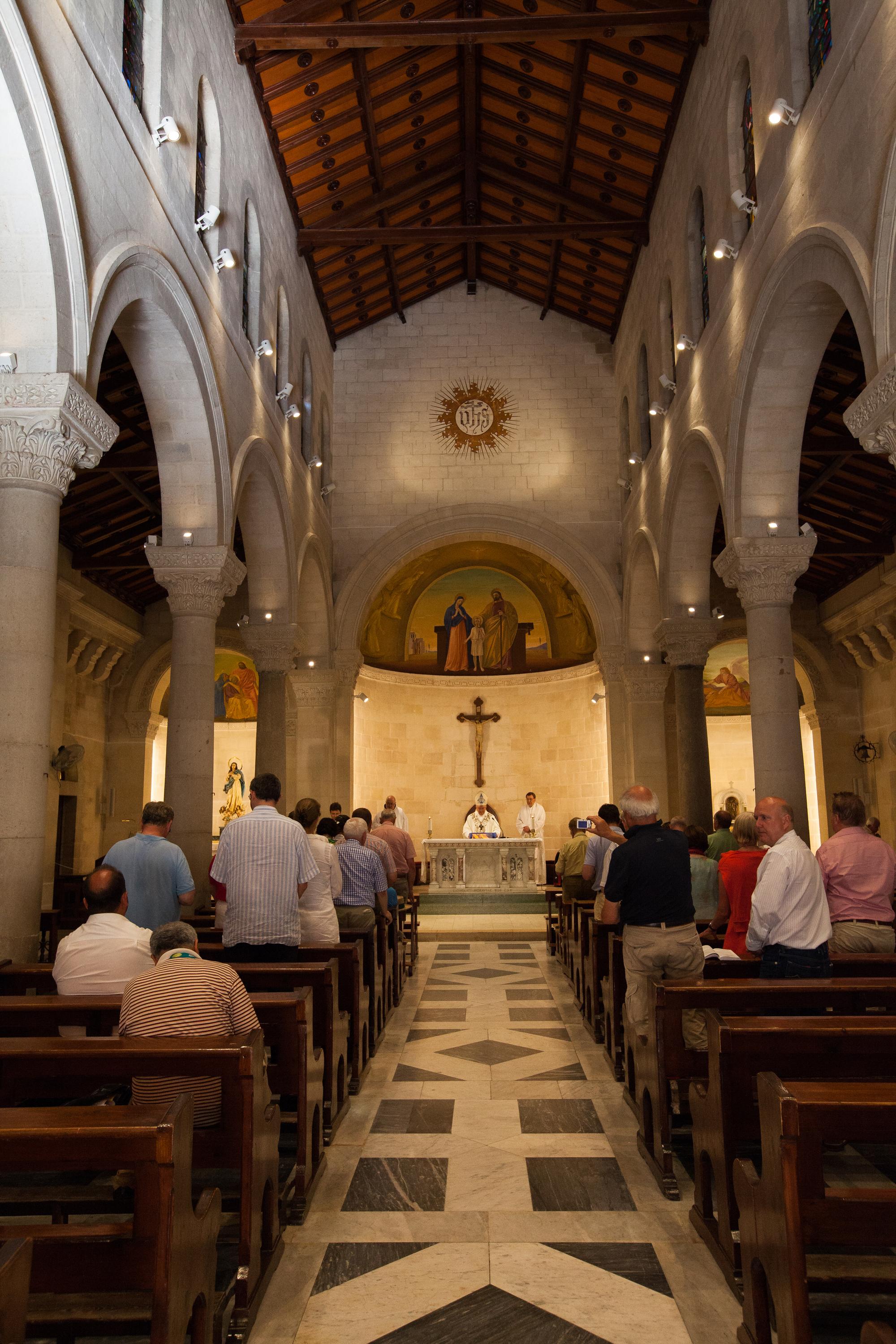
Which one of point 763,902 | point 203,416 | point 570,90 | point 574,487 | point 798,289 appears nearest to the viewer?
point 763,902

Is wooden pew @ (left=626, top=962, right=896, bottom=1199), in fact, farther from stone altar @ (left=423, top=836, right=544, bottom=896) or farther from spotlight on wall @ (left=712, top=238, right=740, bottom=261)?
stone altar @ (left=423, top=836, right=544, bottom=896)

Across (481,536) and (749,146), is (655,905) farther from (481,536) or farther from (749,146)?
(481,536)

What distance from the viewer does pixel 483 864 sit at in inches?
706

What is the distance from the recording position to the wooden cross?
2191 centimetres

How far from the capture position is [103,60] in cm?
696

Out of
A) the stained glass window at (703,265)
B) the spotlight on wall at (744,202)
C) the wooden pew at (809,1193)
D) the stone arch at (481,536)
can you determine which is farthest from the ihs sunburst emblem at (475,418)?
the wooden pew at (809,1193)

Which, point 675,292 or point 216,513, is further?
point 675,292

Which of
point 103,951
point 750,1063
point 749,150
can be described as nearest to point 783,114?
point 749,150

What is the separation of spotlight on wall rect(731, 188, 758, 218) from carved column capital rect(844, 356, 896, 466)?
3.83 m

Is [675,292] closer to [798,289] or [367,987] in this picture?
[798,289]

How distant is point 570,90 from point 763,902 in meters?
11.9

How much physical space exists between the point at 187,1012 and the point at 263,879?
5.71 feet

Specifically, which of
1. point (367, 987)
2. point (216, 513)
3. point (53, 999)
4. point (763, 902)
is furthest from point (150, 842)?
point (216, 513)

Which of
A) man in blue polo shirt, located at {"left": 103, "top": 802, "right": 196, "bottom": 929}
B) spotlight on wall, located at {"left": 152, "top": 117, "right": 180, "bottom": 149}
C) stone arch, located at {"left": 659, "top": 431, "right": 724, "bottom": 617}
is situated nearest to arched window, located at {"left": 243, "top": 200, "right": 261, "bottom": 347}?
spotlight on wall, located at {"left": 152, "top": 117, "right": 180, "bottom": 149}
